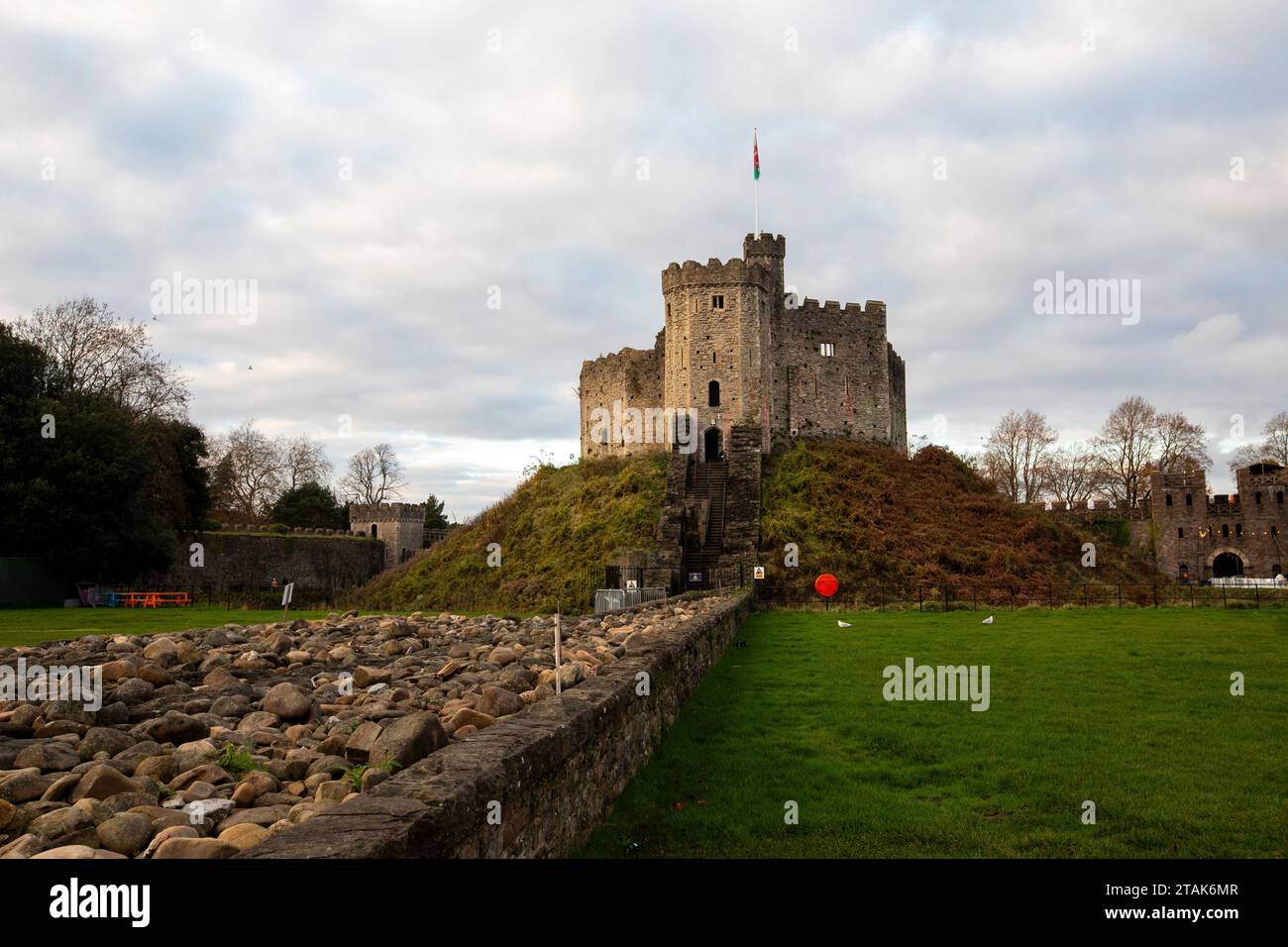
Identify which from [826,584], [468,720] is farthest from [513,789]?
[826,584]

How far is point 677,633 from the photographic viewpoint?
1066cm

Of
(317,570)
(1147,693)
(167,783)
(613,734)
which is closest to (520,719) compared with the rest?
(613,734)

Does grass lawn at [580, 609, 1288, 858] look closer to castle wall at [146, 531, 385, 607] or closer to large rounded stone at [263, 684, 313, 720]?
large rounded stone at [263, 684, 313, 720]

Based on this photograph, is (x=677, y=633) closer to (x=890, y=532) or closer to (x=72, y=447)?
(x=890, y=532)

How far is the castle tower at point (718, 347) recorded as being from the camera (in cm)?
3828

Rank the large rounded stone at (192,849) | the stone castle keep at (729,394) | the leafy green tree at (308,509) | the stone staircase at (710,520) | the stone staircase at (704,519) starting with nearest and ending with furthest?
the large rounded stone at (192,849) → the stone staircase at (710,520) → the stone staircase at (704,519) → the stone castle keep at (729,394) → the leafy green tree at (308,509)

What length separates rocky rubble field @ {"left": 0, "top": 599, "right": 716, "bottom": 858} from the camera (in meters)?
3.93

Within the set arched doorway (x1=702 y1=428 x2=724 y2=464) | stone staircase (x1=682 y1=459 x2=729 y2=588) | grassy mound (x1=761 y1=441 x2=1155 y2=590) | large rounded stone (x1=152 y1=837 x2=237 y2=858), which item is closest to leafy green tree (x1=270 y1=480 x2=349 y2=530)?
arched doorway (x1=702 y1=428 x2=724 y2=464)

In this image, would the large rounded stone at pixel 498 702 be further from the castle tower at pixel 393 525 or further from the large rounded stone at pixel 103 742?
the castle tower at pixel 393 525

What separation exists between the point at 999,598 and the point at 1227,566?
44917 millimetres

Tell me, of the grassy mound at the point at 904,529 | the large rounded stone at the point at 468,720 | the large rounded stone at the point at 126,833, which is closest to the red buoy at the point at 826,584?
the grassy mound at the point at 904,529

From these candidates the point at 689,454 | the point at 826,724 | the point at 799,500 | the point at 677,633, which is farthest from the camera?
the point at 689,454
